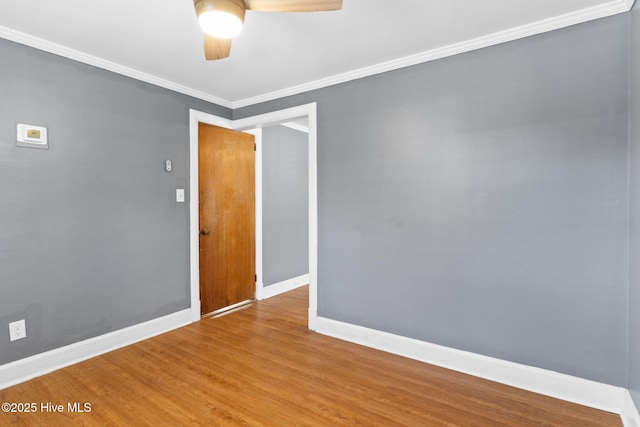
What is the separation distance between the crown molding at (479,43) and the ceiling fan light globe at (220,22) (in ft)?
4.98

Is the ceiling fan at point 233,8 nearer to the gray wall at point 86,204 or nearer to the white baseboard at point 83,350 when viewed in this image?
the gray wall at point 86,204

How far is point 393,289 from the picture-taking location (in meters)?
2.75

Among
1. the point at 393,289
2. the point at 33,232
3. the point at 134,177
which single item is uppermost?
the point at 134,177

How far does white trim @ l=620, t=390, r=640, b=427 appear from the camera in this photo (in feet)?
5.65

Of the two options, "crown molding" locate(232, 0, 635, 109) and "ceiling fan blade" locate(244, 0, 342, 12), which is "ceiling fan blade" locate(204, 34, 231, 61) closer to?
"ceiling fan blade" locate(244, 0, 342, 12)

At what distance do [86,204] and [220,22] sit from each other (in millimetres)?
1959

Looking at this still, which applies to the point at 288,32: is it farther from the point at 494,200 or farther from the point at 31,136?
the point at 31,136

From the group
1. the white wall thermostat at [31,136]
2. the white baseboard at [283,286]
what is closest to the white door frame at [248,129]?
the white baseboard at [283,286]

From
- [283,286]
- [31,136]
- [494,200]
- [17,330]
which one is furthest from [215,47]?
[283,286]

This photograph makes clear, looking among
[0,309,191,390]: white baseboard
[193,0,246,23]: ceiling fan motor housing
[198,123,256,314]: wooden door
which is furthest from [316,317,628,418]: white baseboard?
[193,0,246,23]: ceiling fan motor housing

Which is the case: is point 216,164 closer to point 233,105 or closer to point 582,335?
point 233,105

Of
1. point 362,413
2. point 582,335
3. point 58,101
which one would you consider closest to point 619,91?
point 582,335

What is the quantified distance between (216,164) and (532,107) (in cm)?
301

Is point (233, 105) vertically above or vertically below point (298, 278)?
above
